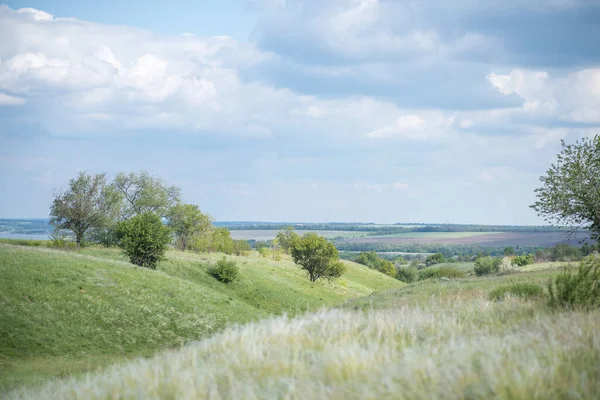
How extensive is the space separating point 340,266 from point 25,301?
164ft

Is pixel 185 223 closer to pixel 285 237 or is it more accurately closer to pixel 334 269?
pixel 334 269

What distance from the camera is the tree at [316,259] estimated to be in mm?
71188

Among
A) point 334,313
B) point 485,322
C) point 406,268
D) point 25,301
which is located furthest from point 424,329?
point 406,268

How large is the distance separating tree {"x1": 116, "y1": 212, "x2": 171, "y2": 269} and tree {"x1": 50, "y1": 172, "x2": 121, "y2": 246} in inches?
823

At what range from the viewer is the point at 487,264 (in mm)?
100625

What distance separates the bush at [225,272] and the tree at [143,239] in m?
6.27

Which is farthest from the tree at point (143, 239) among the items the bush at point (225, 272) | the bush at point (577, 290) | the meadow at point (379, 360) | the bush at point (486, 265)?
the bush at point (486, 265)

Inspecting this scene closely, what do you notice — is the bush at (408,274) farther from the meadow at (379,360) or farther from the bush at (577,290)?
the bush at (577,290)

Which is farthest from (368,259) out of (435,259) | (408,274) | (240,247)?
(240,247)

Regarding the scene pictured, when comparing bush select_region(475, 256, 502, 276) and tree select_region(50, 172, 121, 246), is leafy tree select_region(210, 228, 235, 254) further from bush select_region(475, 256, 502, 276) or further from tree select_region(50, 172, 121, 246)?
bush select_region(475, 256, 502, 276)

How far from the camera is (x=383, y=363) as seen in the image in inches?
198

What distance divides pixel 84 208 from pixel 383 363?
220 feet

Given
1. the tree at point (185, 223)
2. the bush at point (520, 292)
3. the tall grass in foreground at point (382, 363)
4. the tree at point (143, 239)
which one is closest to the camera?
the tall grass in foreground at point (382, 363)

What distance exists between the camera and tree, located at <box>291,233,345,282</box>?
71.2m
